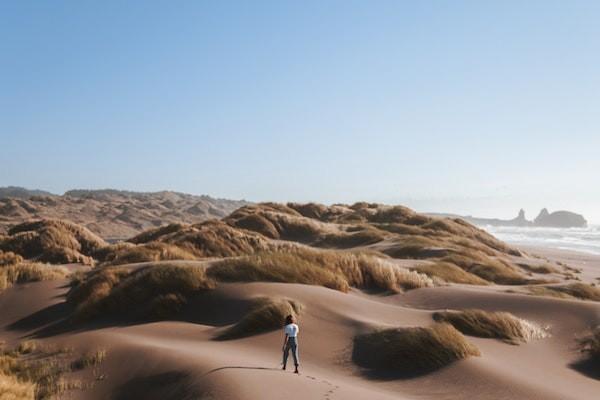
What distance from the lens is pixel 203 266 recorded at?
39.2 ft

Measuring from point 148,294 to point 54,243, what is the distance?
40.8 ft

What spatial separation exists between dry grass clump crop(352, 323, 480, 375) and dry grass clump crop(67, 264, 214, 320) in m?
4.59

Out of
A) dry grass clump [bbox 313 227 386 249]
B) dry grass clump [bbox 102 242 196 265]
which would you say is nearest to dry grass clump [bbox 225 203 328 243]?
dry grass clump [bbox 313 227 386 249]

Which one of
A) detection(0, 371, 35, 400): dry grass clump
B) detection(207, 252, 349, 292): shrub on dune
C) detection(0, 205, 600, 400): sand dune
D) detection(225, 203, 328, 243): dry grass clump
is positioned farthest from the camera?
detection(225, 203, 328, 243): dry grass clump

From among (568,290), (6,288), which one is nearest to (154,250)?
(6,288)

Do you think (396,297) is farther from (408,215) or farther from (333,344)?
(408,215)

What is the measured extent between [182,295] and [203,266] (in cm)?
128

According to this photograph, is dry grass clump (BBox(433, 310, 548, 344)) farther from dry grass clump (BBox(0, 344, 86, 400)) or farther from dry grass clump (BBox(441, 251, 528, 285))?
dry grass clump (BBox(441, 251, 528, 285))

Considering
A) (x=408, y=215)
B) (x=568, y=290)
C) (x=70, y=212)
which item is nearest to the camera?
(x=568, y=290)

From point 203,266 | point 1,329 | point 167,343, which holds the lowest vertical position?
point 1,329

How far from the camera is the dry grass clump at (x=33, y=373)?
21.4 ft

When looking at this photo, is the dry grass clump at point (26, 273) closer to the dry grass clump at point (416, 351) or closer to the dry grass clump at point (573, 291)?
the dry grass clump at point (416, 351)

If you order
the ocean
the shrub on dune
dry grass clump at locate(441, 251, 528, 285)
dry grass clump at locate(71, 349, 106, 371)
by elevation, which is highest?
the shrub on dune

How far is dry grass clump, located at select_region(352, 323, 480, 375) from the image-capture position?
6.91 m
